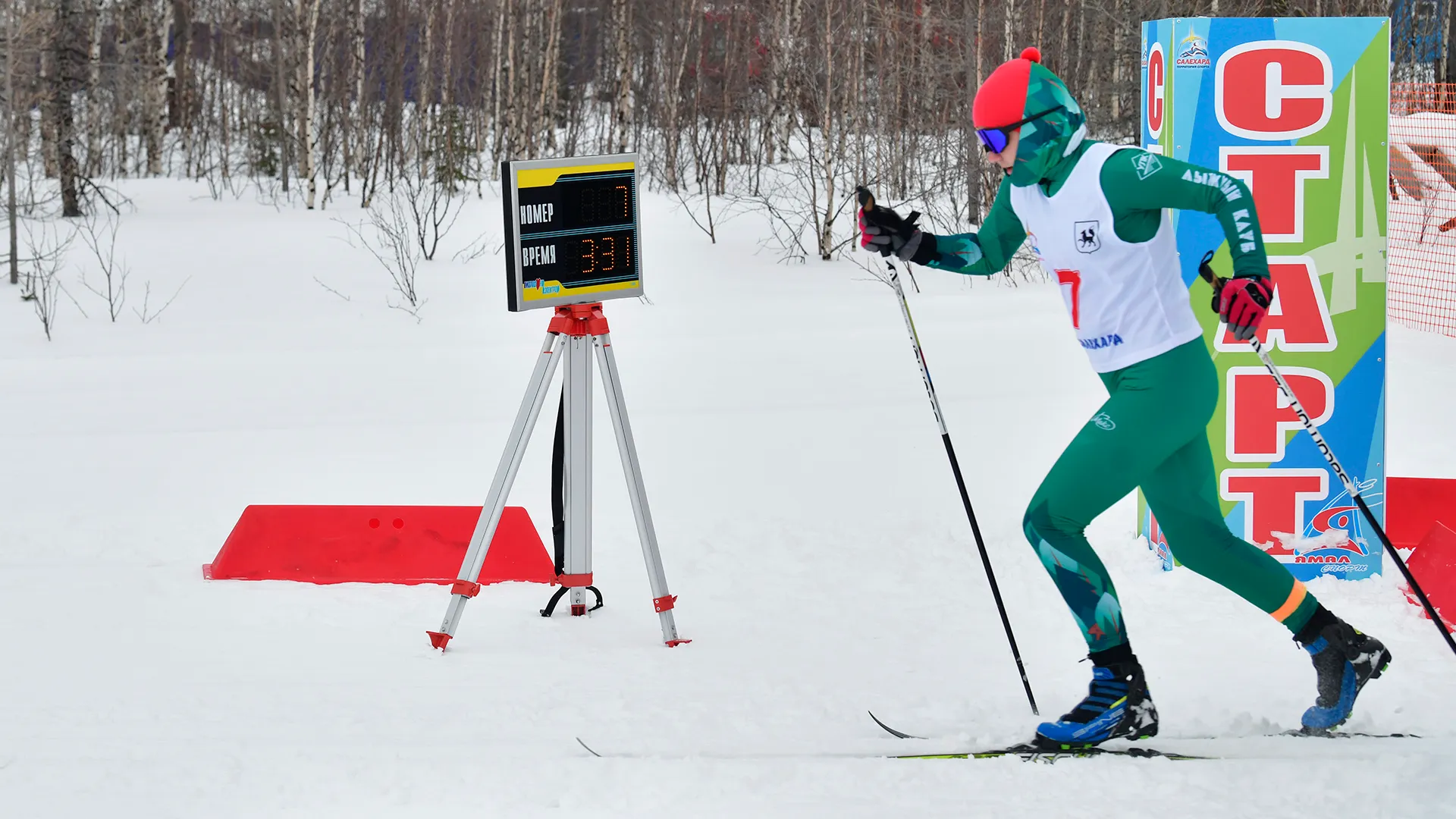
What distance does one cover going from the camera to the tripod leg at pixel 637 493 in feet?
14.2

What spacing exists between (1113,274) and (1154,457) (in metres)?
0.46

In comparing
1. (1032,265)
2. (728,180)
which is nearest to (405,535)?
(1032,265)

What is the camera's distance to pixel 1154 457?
3.25 meters

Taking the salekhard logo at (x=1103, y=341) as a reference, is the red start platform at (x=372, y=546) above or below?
below

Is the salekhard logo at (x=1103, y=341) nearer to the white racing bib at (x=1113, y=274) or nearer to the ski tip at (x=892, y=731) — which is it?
the white racing bib at (x=1113, y=274)

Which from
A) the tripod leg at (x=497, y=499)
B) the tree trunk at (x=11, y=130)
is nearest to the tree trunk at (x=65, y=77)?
the tree trunk at (x=11, y=130)

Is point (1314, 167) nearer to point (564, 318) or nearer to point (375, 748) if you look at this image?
point (564, 318)

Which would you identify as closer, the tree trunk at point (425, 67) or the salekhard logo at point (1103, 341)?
the salekhard logo at point (1103, 341)

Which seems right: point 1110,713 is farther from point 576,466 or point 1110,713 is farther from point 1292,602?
point 576,466

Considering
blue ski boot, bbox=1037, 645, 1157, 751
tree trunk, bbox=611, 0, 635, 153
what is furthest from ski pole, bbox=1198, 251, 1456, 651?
tree trunk, bbox=611, 0, 635, 153

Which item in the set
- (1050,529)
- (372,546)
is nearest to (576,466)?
(372,546)

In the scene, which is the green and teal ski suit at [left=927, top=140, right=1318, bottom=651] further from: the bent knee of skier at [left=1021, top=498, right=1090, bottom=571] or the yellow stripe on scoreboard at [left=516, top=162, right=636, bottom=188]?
the yellow stripe on scoreboard at [left=516, top=162, right=636, bottom=188]

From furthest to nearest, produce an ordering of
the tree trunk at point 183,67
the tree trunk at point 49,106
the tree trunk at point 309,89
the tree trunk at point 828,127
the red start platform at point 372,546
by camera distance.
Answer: the tree trunk at point 183,67
the tree trunk at point 309,89
the tree trunk at point 49,106
the tree trunk at point 828,127
the red start platform at point 372,546

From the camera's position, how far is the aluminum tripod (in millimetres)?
4273
